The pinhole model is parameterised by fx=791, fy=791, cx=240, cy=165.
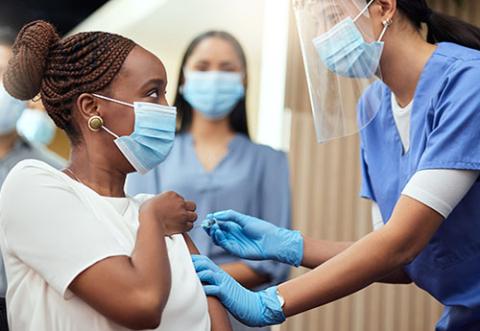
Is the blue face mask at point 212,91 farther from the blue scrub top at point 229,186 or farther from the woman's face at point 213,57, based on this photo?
the blue scrub top at point 229,186

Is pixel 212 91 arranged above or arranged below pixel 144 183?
above

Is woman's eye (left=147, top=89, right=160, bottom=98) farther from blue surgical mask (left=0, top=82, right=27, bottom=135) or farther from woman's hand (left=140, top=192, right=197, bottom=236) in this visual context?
blue surgical mask (left=0, top=82, right=27, bottom=135)

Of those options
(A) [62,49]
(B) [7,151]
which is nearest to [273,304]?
(A) [62,49]

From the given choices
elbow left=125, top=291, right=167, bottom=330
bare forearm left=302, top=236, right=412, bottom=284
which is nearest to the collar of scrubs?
bare forearm left=302, top=236, right=412, bottom=284

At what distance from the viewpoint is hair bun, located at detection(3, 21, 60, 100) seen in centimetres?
155

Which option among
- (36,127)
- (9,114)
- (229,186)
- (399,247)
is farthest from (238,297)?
(36,127)

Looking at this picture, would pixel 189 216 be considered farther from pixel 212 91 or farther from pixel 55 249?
pixel 212 91

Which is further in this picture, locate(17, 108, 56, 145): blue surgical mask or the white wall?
the white wall

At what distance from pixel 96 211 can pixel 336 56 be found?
76cm

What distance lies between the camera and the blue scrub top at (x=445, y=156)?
172cm

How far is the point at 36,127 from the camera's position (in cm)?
316

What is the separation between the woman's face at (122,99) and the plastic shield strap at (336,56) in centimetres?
49

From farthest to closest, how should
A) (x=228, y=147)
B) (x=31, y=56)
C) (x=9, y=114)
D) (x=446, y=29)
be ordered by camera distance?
1. (x=9, y=114)
2. (x=228, y=147)
3. (x=446, y=29)
4. (x=31, y=56)

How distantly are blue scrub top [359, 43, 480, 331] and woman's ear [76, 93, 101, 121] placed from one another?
2.35ft
